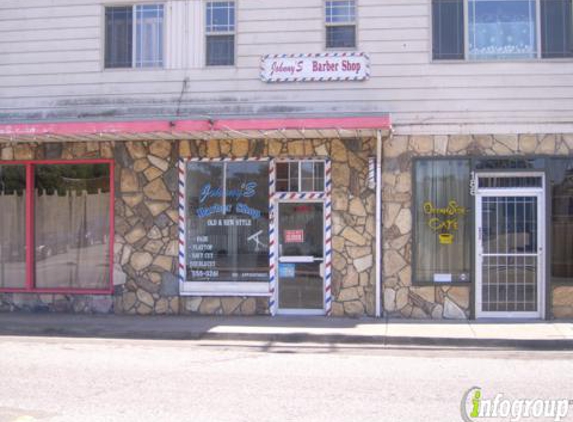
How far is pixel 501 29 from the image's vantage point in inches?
490

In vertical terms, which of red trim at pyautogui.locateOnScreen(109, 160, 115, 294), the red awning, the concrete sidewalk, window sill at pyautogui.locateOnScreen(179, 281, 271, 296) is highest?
the red awning

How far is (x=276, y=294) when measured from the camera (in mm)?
12633

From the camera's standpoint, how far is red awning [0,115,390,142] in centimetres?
1118

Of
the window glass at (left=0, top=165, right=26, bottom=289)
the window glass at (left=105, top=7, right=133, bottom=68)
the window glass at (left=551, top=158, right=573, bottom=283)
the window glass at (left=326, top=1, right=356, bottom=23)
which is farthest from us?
the window glass at (left=0, top=165, right=26, bottom=289)

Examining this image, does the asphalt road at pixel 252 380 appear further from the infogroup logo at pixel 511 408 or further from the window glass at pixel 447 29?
the window glass at pixel 447 29

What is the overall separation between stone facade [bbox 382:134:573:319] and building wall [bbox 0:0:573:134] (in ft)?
0.66

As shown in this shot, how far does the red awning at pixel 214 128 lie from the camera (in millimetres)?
11180

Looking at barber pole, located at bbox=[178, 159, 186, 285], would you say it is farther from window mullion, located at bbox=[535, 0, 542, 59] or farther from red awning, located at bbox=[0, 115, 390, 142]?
window mullion, located at bbox=[535, 0, 542, 59]

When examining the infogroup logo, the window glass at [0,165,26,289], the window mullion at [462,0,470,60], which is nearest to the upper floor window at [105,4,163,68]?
the window glass at [0,165,26,289]

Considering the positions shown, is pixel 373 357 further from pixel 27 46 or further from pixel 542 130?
pixel 27 46

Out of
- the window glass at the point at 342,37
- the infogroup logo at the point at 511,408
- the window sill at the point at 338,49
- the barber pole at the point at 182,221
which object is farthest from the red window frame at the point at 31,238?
the infogroup logo at the point at 511,408

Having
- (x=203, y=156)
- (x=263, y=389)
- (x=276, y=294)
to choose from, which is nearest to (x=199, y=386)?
(x=263, y=389)

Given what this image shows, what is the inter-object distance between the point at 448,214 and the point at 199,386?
6271 mm

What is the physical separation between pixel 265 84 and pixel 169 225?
3150 millimetres
